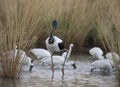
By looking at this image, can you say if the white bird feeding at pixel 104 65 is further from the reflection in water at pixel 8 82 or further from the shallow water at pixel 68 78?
the reflection in water at pixel 8 82

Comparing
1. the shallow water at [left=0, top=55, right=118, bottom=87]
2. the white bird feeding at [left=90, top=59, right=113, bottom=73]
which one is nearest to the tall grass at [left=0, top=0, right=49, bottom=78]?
the shallow water at [left=0, top=55, right=118, bottom=87]

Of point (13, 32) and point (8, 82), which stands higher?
point (13, 32)

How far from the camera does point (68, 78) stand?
32.7 ft

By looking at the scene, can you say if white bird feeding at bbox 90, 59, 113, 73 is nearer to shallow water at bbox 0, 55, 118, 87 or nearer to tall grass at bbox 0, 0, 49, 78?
shallow water at bbox 0, 55, 118, 87

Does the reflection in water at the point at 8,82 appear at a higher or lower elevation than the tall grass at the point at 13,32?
lower

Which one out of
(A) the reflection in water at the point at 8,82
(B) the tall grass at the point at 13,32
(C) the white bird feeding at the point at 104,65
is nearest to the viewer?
(A) the reflection in water at the point at 8,82

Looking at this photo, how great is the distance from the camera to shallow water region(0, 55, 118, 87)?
29.6ft

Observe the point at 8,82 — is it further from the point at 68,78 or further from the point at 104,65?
the point at 104,65

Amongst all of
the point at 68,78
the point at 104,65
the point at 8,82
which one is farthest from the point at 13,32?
the point at 104,65

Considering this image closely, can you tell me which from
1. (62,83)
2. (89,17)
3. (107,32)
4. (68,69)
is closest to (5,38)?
(62,83)

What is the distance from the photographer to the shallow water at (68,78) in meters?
9.03

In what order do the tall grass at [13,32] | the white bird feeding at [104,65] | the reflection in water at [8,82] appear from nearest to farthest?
the reflection in water at [8,82] → the tall grass at [13,32] → the white bird feeding at [104,65]

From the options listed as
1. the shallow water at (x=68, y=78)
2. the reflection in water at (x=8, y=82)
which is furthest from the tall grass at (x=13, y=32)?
the shallow water at (x=68, y=78)

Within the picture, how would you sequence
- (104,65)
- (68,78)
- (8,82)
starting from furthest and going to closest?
Result: (104,65) < (68,78) < (8,82)
